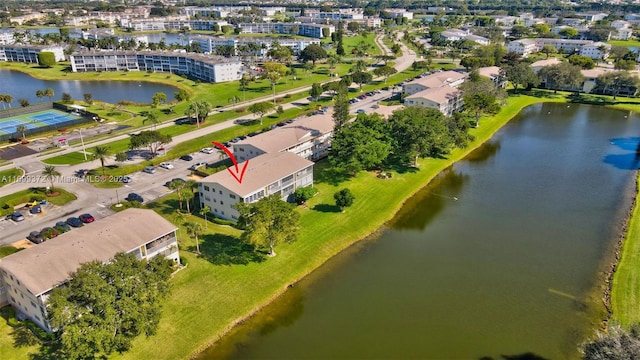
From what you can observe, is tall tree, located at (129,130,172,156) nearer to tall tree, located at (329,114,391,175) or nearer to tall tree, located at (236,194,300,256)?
tall tree, located at (329,114,391,175)

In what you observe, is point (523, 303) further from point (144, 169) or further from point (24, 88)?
point (24, 88)

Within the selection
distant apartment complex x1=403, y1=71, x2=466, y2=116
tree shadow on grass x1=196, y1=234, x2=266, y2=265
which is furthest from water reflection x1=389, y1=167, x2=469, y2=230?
distant apartment complex x1=403, y1=71, x2=466, y2=116

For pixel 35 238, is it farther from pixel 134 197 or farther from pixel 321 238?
pixel 321 238

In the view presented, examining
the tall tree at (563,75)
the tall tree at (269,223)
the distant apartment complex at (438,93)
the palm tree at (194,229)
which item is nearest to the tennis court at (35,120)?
the palm tree at (194,229)

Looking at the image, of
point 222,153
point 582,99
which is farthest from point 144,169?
A: point 582,99

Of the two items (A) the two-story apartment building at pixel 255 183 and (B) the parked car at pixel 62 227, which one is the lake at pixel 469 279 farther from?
(B) the parked car at pixel 62 227
